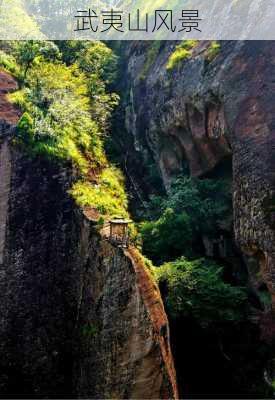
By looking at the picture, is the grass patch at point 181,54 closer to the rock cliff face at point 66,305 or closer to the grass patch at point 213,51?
the grass patch at point 213,51

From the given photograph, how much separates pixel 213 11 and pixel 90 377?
59.7 feet

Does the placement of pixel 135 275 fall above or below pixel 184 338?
above

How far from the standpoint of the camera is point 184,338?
16828 millimetres

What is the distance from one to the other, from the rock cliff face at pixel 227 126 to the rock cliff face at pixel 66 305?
4.19 metres

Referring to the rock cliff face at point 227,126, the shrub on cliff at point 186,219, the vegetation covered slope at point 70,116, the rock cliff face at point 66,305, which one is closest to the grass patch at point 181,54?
the rock cliff face at point 227,126

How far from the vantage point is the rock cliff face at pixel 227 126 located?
54.4ft

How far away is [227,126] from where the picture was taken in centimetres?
1866

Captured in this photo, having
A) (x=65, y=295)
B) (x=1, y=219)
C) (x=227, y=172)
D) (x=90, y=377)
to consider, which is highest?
(x=227, y=172)

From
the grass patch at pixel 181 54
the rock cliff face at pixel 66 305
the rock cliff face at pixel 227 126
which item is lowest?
the rock cliff face at pixel 66 305

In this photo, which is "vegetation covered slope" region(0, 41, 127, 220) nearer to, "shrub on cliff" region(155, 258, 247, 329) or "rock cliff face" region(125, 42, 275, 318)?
"rock cliff face" region(125, 42, 275, 318)

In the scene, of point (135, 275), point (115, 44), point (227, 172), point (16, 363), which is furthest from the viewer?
point (115, 44)

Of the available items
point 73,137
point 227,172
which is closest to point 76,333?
point 73,137

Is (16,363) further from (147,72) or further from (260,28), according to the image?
(147,72)

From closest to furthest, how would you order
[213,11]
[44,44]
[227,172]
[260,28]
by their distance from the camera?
1. [260,28]
2. [227,172]
3. [213,11]
4. [44,44]
